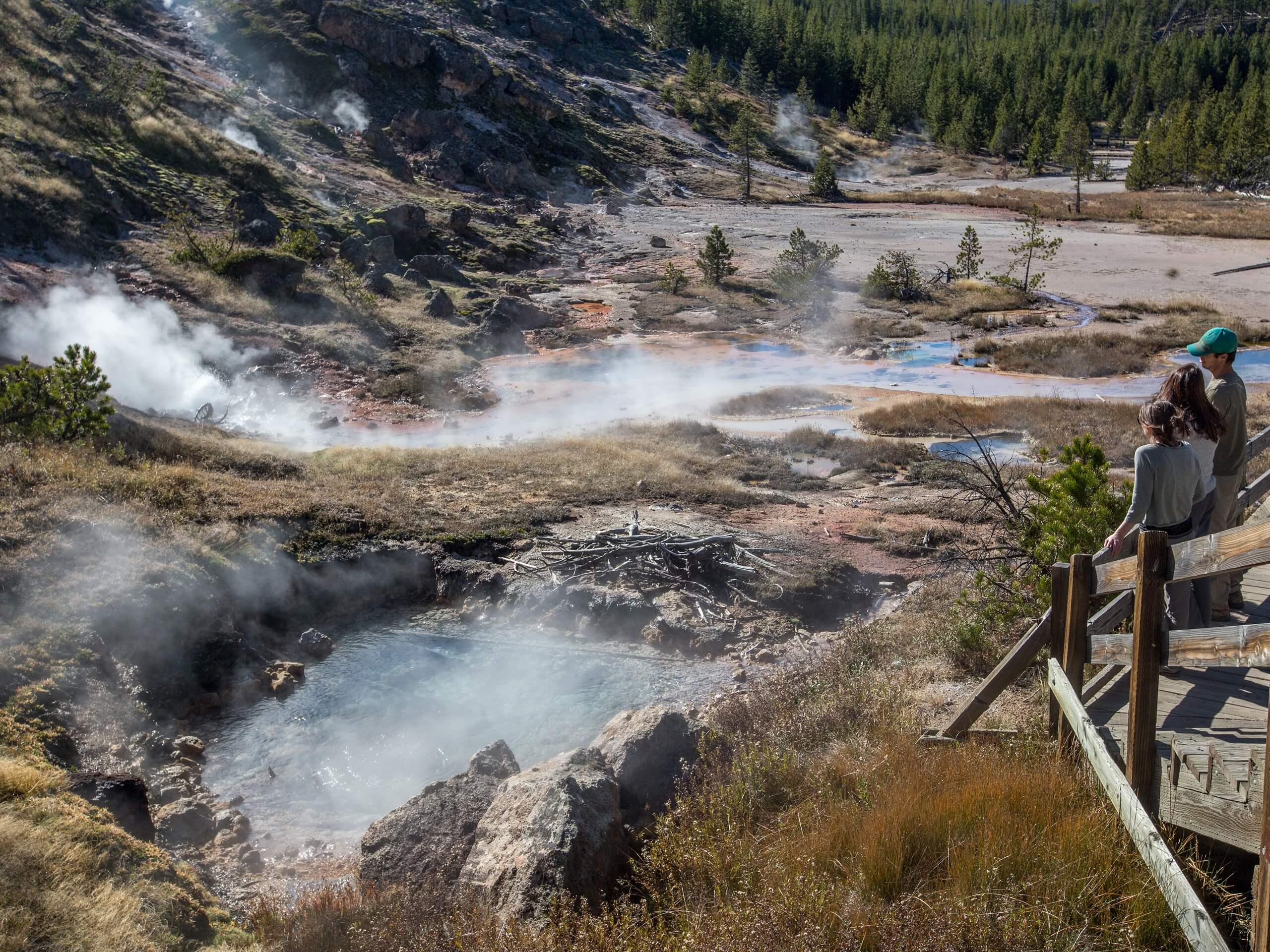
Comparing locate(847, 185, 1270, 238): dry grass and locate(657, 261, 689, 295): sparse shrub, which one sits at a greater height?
locate(847, 185, 1270, 238): dry grass

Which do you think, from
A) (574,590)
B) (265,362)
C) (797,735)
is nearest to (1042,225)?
(265,362)

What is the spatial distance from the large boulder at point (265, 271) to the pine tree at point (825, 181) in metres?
46.6

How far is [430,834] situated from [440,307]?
95.3 feet

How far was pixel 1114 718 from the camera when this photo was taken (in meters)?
4.84

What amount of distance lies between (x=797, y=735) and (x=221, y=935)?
417cm

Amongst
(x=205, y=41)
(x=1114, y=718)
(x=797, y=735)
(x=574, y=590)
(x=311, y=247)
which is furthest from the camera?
(x=205, y=41)

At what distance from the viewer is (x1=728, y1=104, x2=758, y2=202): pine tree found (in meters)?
68.6

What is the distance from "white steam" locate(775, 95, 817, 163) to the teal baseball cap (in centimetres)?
8671

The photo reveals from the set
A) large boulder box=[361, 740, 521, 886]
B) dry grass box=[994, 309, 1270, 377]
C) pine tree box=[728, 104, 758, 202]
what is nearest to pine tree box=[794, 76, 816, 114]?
pine tree box=[728, 104, 758, 202]

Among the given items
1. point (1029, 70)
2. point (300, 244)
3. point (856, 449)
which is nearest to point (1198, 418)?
point (856, 449)

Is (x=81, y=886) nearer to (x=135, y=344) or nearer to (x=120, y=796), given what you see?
(x=120, y=796)

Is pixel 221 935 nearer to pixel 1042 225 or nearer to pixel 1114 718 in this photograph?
pixel 1114 718

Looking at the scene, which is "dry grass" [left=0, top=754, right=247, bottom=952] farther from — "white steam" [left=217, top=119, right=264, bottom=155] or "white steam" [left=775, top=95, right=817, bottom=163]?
"white steam" [left=775, top=95, right=817, bottom=163]

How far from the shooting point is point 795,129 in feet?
307
